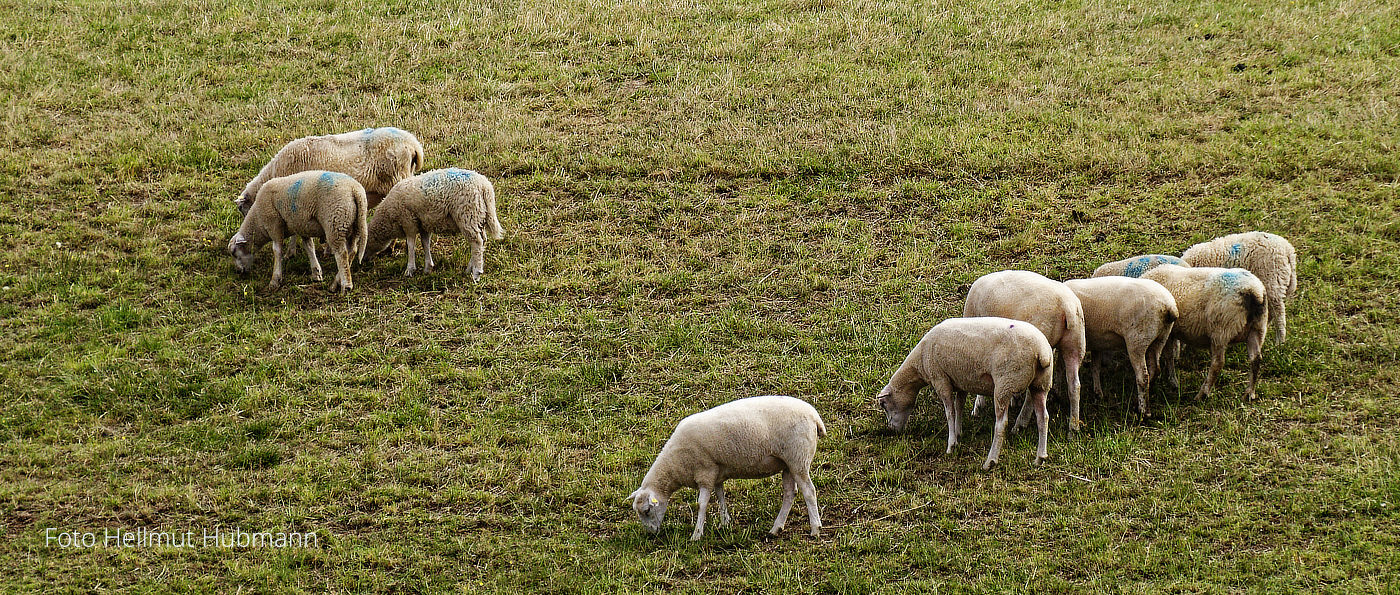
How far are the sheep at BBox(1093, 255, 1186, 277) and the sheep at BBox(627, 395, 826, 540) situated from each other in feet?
12.9

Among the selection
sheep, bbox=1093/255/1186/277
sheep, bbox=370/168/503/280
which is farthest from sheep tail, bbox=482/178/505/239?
sheep, bbox=1093/255/1186/277

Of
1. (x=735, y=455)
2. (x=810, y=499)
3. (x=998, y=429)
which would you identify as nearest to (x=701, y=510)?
(x=735, y=455)

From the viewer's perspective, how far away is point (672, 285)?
11633mm

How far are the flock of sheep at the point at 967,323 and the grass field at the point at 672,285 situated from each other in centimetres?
31

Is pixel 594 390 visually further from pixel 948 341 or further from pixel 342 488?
pixel 948 341

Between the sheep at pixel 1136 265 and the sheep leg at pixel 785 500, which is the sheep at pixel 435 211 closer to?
the sheep leg at pixel 785 500

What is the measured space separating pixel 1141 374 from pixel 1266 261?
6.38ft

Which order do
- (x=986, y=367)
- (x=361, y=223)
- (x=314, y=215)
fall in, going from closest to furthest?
(x=986, y=367)
(x=314, y=215)
(x=361, y=223)

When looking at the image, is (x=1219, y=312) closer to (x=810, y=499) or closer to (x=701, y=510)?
(x=810, y=499)

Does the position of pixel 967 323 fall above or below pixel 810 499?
above

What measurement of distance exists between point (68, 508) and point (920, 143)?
1001cm

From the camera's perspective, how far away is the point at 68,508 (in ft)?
26.4

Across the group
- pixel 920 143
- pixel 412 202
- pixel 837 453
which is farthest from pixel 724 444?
pixel 920 143

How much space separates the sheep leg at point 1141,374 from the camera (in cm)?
876
